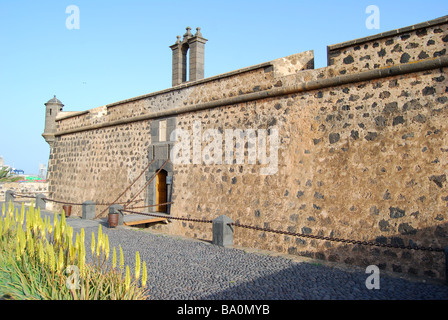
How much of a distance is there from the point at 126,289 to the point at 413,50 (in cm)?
587

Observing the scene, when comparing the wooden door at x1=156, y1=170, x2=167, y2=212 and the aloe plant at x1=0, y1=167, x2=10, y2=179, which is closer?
the wooden door at x1=156, y1=170, x2=167, y2=212

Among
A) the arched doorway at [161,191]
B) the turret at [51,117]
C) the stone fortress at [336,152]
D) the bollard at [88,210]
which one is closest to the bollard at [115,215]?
the stone fortress at [336,152]

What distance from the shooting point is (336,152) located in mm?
6648

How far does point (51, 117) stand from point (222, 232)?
42.8ft

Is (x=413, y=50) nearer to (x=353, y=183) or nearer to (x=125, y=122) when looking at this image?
(x=353, y=183)

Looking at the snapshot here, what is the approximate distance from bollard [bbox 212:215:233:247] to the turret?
1252cm

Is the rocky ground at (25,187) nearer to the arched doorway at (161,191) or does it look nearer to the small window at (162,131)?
the arched doorway at (161,191)

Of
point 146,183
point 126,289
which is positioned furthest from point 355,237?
point 146,183

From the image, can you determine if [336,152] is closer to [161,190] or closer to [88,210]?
[161,190]

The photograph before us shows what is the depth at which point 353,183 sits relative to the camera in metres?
6.34

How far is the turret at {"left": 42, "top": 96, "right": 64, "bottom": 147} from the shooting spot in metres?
A: 16.5

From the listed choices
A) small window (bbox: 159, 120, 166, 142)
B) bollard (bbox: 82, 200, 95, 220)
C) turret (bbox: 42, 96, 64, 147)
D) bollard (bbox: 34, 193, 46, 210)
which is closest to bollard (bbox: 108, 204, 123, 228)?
bollard (bbox: 82, 200, 95, 220)

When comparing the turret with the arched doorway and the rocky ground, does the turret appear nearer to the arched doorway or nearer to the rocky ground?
the rocky ground

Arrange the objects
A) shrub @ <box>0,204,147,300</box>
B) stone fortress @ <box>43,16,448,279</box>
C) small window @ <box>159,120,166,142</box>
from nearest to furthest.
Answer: shrub @ <box>0,204,147,300</box> → stone fortress @ <box>43,16,448,279</box> → small window @ <box>159,120,166,142</box>
